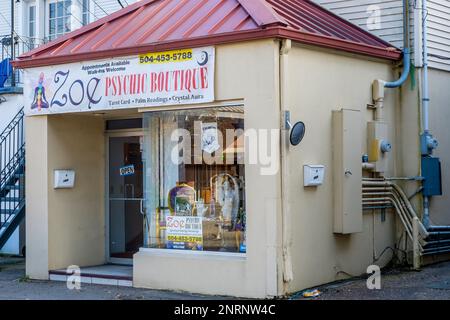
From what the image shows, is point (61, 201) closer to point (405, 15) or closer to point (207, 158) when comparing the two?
point (207, 158)

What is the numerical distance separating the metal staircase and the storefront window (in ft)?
11.1

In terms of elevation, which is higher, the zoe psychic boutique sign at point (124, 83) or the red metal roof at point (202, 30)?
the red metal roof at point (202, 30)

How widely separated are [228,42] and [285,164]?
6.26 ft

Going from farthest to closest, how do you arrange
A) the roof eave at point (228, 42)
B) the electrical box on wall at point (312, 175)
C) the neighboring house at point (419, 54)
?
the neighboring house at point (419, 54) < the electrical box on wall at point (312, 175) < the roof eave at point (228, 42)

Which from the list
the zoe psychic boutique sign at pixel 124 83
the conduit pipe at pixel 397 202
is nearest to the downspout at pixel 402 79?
the conduit pipe at pixel 397 202

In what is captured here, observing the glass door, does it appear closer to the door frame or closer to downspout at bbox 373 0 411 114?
the door frame

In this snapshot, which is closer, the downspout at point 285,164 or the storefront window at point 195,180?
the downspout at point 285,164

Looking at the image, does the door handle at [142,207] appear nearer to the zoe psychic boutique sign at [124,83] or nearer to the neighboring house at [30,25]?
the zoe psychic boutique sign at [124,83]

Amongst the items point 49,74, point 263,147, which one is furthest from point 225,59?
point 49,74

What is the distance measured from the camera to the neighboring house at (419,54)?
13.1 metres

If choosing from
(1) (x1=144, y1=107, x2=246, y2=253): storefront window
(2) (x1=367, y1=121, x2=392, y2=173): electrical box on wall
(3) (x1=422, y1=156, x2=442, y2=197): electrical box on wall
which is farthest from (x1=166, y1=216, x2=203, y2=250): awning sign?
(3) (x1=422, y1=156, x2=442, y2=197): electrical box on wall

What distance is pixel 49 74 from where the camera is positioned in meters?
12.5

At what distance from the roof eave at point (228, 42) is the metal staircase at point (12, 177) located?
2709mm

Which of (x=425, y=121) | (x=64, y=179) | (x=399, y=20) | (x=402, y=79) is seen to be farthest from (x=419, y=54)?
(x=64, y=179)
